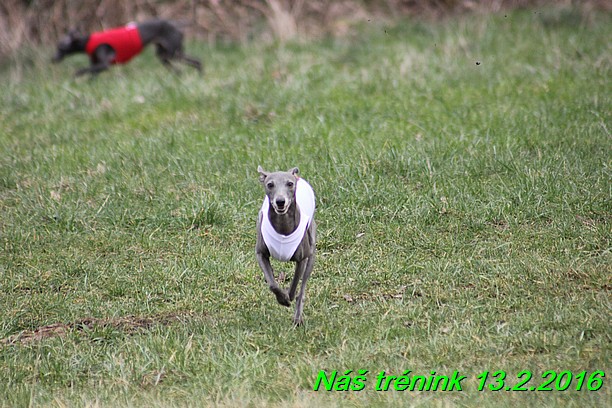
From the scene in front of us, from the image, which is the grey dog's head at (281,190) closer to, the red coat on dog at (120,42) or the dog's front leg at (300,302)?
the dog's front leg at (300,302)

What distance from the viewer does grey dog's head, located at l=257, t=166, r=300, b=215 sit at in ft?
15.9

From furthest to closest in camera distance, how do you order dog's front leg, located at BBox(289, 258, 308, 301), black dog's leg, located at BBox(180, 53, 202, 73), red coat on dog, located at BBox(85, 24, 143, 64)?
black dog's leg, located at BBox(180, 53, 202, 73) < red coat on dog, located at BBox(85, 24, 143, 64) < dog's front leg, located at BBox(289, 258, 308, 301)

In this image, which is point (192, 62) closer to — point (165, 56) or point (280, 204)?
point (165, 56)

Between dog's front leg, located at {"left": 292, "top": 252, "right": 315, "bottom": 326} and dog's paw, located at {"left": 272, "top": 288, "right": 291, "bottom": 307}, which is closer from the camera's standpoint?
dog's paw, located at {"left": 272, "top": 288, "right": 291, "bottom": 307}

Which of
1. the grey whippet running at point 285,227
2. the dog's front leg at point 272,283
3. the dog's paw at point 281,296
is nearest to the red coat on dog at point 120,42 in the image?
the grey whippet running at point 285,227

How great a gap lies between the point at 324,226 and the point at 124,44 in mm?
5304

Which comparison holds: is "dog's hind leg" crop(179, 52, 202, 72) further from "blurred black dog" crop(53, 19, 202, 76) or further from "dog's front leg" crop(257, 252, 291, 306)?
"dog's front leg" crop(257, 252, 291, 306)

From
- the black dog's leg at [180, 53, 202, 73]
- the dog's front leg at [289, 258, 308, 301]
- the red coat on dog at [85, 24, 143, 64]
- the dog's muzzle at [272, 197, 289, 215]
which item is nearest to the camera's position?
the dog's muzzle at [272, 197, 289, 215]

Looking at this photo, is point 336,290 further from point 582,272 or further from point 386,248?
point 582,272

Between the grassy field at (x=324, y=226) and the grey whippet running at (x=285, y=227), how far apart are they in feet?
1.41

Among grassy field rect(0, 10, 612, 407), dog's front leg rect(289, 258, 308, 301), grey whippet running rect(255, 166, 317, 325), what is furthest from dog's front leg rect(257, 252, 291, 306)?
grassy field rect(0, 10, 612, 407)

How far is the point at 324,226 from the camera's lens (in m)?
6.88

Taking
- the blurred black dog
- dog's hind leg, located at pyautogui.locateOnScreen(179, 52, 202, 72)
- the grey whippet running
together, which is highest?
the grey whippet running

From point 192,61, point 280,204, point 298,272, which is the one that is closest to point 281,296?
point 298,272
